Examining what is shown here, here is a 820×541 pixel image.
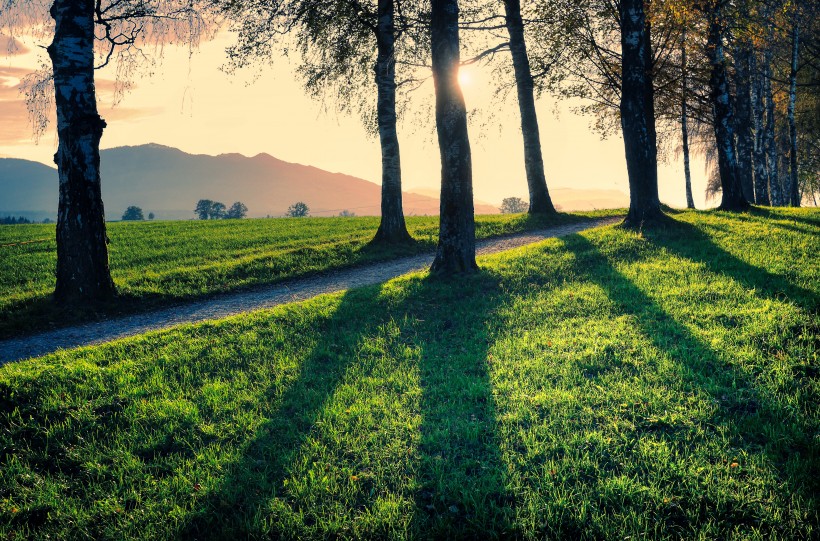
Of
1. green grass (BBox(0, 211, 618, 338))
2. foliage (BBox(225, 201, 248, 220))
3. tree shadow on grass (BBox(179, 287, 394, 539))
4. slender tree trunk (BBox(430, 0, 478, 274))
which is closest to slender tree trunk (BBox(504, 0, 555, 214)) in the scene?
green grass (BBox(0, 211, 618, 338))

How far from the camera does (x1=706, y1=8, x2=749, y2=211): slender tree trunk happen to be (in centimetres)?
1553

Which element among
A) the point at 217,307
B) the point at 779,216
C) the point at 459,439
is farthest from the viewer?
the point at 779,216

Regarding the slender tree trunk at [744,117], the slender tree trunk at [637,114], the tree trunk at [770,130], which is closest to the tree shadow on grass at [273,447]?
the slender tree trunk at [637,114]

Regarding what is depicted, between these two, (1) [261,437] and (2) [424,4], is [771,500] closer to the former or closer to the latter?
(1) [261,437]

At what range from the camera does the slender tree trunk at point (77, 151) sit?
33.6 ft

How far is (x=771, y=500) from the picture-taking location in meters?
3.58

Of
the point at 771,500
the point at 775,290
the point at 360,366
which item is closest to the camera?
the point at 771,500

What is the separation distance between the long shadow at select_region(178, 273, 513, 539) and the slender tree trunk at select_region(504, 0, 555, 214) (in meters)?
13.5

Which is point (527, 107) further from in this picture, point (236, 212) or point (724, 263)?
point (236, 212)

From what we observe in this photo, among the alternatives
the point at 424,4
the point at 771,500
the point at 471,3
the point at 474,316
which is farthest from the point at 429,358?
the point at 471,3

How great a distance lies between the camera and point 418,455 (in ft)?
14.8

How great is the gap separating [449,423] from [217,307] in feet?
24.7

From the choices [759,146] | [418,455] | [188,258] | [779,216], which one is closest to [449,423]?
[418,455]

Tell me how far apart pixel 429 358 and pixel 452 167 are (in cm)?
481
